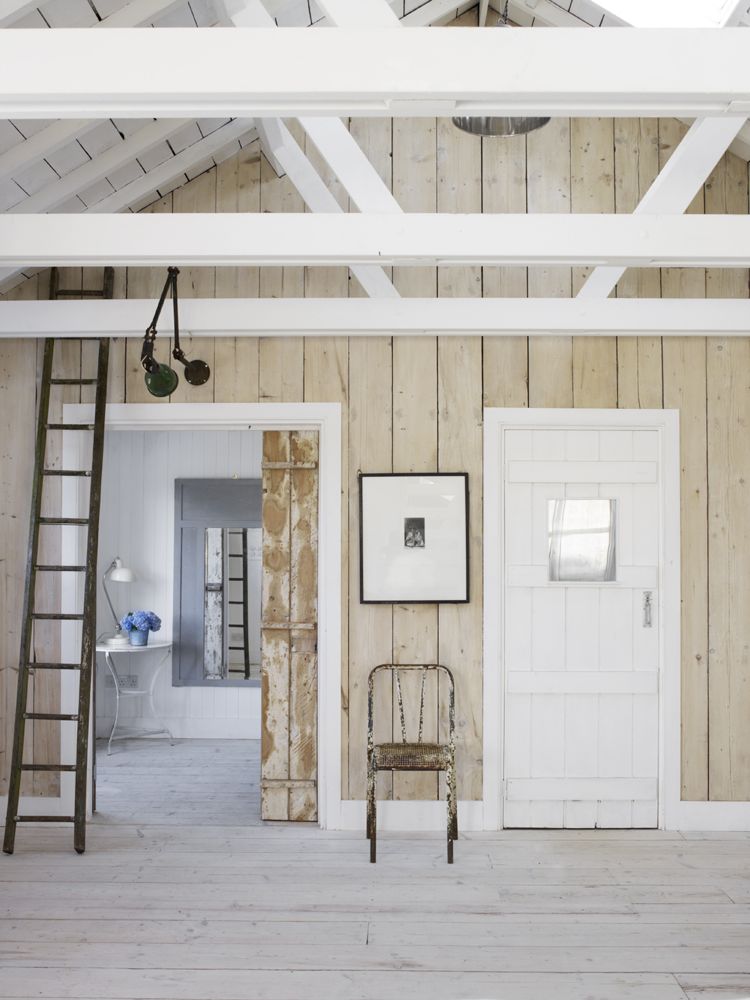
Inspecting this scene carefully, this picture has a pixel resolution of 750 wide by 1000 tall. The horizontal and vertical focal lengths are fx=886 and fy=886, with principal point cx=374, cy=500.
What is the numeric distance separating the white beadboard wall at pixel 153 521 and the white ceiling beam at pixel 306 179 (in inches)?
118

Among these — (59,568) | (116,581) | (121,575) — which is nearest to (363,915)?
(59,568)

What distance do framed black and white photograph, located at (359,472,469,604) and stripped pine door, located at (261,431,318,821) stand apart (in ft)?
1.19

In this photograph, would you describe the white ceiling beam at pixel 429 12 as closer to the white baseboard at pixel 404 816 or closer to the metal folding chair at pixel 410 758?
the metal folding chair at pixel 410 758

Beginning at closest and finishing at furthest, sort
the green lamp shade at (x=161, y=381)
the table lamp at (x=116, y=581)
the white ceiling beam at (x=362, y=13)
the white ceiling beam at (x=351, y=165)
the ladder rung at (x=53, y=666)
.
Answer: the white ceiling beam at (x=362, y=13), the white ceiling beam at (x=351, y=165), the green lamp shade at (x=161, y=381), the ladder rung at (x=53, y=666), the table lamp at (x=116, y=581)

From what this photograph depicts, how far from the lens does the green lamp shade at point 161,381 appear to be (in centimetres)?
423

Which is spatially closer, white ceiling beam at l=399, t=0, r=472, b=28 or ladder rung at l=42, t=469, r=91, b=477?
white ceiling beam at l=399, t=0, r=472, b=28

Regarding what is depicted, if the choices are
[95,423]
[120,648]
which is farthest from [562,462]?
[120,648]

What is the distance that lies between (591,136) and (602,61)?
2.97 meters

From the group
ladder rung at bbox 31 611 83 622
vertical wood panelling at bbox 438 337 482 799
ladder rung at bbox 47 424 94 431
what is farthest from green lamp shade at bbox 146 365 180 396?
vertical wood panelling at bbox 438 337 482 799

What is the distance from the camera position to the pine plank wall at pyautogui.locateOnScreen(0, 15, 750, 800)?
4.65m

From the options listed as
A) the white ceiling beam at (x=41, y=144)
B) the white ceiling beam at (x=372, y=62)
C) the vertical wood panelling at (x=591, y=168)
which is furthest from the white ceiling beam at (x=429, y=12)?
the white ceiling beam at (x=372, y=62)

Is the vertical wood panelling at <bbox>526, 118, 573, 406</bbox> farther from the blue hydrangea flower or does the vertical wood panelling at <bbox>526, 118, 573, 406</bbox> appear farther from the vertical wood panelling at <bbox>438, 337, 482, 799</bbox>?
the blue hydrangea flower

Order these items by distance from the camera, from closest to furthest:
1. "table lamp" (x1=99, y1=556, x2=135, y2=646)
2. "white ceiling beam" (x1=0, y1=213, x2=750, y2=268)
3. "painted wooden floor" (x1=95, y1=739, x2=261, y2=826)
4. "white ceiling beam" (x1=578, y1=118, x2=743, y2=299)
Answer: "white ceiling beam" (x1=578, y1=118, x2=743, y2=299) → "white ceiling beam" (x1=0, y1=213, x2=750, y2=268) → "painted wooden floor" (x1=95, y1=739, x2=261, y2=826) → "table lamp" (x1=99, y1=556, x2=135, y2=646)

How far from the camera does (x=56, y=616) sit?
14.9 ft
